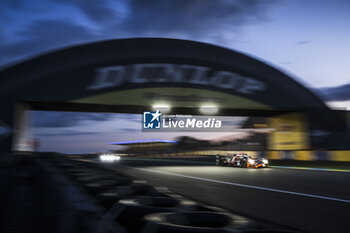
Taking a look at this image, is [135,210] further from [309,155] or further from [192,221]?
[309,155]

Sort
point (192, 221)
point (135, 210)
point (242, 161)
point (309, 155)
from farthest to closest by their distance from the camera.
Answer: point (309, 155), point (242, 161), point (135, 210), point (192, 221)

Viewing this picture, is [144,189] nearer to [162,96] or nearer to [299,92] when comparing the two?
[162,96]

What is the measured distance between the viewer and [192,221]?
367 cm

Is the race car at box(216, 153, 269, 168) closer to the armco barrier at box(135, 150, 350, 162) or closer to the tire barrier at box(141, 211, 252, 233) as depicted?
the armco barrier at box(135, 150, 350, 162)

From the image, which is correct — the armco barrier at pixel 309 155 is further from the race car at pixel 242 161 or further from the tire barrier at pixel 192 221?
the tire barrier at pixel 192 221

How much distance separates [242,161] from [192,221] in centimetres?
2048

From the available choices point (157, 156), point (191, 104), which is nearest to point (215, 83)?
point (191, 104)

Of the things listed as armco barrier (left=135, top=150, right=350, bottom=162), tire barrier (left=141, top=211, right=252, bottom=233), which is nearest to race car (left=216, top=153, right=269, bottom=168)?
armco barrier (left=135, top=150, right=350, bottom=162)

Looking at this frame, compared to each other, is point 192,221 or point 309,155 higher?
point 309,155

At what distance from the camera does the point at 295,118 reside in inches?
1438

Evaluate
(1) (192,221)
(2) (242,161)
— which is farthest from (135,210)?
(2) (242,161)

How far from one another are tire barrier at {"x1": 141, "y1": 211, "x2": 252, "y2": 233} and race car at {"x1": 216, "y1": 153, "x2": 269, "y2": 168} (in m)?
19.5

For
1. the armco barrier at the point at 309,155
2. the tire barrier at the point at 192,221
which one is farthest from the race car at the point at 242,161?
the tire barrier at the point at 192,221

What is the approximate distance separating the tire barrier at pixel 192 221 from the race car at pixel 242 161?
19519mm
